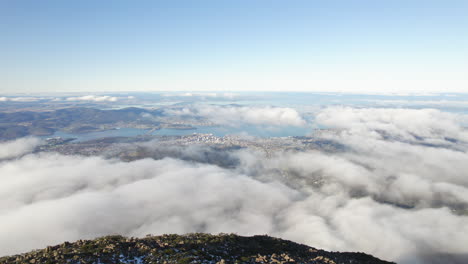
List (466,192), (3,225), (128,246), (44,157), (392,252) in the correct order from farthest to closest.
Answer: (44,157), (466,192), (392,252), (3,225), (128,246)

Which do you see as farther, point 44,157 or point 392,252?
point 44,157

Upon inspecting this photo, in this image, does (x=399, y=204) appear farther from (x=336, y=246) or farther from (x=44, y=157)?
(x=44, y=157)

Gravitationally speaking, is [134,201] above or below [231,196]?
above

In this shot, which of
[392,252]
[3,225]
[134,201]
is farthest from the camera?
[134,201]

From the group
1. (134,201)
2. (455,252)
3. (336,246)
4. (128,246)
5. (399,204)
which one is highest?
(128,246)

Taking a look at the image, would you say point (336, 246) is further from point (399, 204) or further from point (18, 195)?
point (18, 195)

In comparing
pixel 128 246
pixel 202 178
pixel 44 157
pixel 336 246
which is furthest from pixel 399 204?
pixel 44 157
